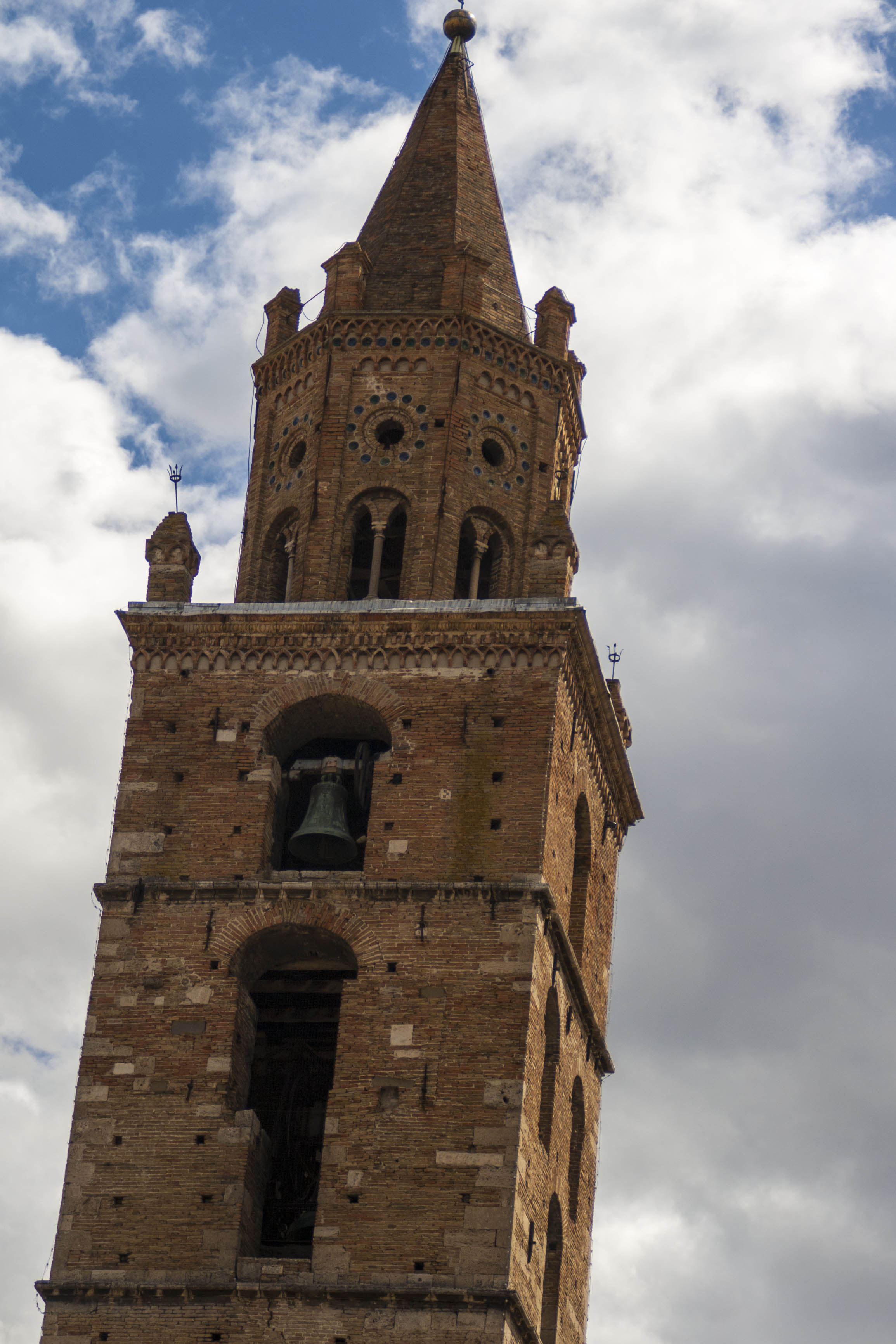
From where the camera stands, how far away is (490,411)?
153ft

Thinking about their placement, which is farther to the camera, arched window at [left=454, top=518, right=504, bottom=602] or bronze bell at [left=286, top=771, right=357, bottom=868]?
arched window at [left=454, top=518, right=504, bottom=602]

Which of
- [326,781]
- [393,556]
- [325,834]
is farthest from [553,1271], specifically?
[393,556]

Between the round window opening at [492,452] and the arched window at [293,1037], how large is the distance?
8.37 m

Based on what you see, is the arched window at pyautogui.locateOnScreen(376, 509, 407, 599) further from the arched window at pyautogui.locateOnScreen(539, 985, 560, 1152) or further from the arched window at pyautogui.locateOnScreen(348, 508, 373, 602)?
the arched window at pyautogui.locateOnScreen(539, 985, 560, 1152)

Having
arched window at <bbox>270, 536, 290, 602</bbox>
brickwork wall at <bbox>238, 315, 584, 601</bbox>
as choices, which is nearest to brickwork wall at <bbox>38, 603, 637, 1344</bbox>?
brickwork wall at <bbox>238, 315, 584, 601</bbox>

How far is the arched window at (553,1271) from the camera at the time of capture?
138ft

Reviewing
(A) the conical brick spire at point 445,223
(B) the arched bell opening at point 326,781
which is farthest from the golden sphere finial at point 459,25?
(B) the arched bell opening at point 326,781

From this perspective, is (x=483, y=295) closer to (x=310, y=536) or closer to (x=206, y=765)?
(x=310, y=536)

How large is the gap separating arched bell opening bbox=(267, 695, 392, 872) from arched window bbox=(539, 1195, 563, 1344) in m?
5.37

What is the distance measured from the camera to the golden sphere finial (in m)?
52.5

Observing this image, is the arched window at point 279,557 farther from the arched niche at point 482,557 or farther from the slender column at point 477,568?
the slender column at point 477,568

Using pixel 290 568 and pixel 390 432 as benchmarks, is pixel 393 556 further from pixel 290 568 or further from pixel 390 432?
pixel 390 432

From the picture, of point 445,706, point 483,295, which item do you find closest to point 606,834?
point 445,706

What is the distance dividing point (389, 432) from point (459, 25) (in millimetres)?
9642
